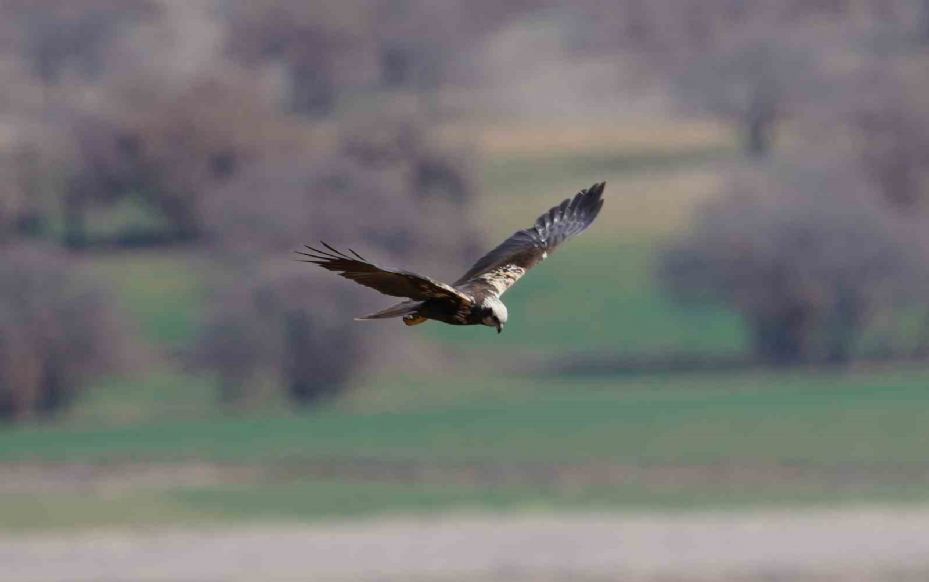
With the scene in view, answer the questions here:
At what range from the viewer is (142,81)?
8044cm

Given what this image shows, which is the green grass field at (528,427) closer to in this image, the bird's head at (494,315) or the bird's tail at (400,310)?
the bird's tail at (400,310)

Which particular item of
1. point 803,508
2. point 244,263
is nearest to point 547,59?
point 244,263

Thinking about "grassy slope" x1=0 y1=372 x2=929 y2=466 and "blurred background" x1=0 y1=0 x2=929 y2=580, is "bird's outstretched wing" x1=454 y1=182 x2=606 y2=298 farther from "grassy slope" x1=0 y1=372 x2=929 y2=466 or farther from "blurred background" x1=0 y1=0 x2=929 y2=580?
"grassy slope" x1=0 y1=372 x2=929 y2=466

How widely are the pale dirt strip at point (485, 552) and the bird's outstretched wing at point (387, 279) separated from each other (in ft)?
80.0

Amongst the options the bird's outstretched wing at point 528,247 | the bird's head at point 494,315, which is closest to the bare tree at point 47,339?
the bird's outstretched wing at point 528,247

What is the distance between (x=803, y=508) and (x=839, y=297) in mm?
18534

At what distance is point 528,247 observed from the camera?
553 inches

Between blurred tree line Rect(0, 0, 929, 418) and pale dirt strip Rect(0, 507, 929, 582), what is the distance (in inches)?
468

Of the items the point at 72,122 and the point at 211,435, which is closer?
the point at 211,435

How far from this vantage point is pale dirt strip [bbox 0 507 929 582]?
3572cm

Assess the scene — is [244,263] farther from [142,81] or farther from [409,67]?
[409,67]

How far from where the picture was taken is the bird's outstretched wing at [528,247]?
1266 centimetres

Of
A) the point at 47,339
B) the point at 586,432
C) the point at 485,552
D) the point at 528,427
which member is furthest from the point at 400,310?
the point at 47,339

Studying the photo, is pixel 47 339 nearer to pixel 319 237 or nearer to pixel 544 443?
pixel 319 237
